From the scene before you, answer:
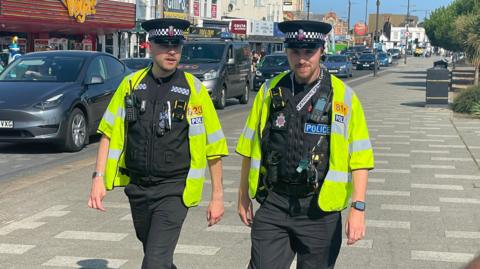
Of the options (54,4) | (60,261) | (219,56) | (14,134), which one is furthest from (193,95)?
(54,4)

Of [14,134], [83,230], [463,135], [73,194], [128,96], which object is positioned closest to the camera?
[128,96]

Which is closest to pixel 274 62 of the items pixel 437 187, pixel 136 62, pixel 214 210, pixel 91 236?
pixel 136 62

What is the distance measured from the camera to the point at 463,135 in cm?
1448

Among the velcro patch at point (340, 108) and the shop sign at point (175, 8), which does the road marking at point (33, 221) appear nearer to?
the velcro patch at point (340, 108)

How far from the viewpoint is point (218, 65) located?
19.6m

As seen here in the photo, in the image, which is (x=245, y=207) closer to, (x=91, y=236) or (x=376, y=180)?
(x=91, y=236)

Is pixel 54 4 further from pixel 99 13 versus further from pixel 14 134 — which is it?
pixel 14 134

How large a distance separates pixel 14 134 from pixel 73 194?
10.4 feet

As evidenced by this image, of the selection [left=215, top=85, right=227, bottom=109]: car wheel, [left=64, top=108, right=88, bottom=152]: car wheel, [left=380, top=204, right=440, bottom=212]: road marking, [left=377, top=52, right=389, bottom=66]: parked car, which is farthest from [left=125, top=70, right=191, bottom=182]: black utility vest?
[left=377, top=52, right=389, bottom=66]: parked car

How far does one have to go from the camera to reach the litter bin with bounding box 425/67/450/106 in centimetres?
2031

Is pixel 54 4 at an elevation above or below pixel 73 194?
above

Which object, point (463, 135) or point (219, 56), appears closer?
point (463, 135)

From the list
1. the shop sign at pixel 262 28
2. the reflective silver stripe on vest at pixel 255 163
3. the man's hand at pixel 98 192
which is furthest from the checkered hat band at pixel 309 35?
the shop sign at pixel 262 28

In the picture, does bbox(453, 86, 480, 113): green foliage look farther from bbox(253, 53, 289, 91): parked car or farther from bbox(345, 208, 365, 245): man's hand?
bbox(345, 208, 365, 245): man's hand
